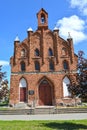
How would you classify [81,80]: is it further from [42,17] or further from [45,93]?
[42,17]

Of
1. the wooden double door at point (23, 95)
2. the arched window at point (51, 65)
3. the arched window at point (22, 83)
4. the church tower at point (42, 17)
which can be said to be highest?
the church tower at point (42, 17)

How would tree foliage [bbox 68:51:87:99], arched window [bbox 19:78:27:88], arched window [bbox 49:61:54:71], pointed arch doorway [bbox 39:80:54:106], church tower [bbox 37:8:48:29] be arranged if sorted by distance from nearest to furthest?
1. tree foliage [bbox 68:51:87:99]
2. pointed arch doorway [bbox 39:80:54:106]
3. arched window [bbox 19:78:27:88]
4. arched window [bbox 49:61:54:71]
5. church tower [bbox 37:8:48:29]

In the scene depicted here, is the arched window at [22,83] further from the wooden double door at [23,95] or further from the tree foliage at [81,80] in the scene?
the tree foliage at [81,80]

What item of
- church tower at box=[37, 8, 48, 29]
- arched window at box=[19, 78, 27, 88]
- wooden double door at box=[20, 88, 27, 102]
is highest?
church tower at box=[37, 8, 48, 29]

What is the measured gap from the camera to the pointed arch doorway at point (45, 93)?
3953cm

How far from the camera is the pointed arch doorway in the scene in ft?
130

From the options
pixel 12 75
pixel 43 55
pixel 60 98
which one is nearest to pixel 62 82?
pixel 60 98

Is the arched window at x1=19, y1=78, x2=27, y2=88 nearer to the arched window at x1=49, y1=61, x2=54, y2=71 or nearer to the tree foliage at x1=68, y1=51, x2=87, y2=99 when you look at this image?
the arched window at x1=49, y1=61, x2=54, y2=71

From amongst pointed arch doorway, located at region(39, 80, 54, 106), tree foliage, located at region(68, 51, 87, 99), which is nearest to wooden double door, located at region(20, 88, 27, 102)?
pointed arch doorway, located at region(39, 80, 54, 106)

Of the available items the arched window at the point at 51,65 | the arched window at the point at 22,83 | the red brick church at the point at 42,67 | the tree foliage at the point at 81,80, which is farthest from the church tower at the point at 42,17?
the tree foliage at the point at 81,80

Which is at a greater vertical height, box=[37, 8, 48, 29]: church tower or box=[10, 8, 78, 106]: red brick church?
box=[37, 8, 48, 29]: church tower

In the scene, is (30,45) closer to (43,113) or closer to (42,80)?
(42,80)

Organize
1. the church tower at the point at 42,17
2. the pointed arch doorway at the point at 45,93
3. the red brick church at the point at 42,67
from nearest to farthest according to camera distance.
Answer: the red brick church at the point at 42,67 → the pointed arch doorway at the point at 45,93 → the church tower at the point at 42,17

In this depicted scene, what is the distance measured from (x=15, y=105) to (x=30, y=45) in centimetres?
1064
